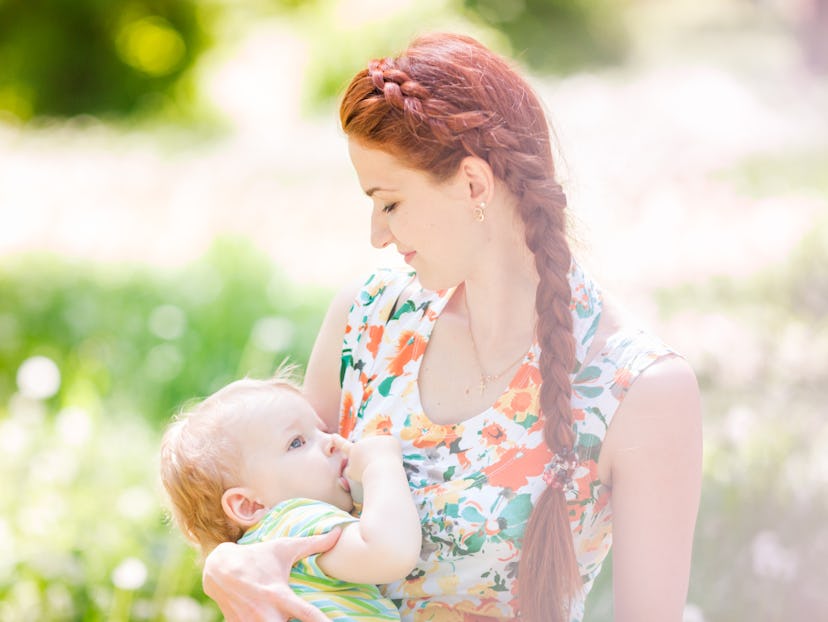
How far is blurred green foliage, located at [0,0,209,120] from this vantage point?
12.7 metres

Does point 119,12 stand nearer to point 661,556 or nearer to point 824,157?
point 824,157

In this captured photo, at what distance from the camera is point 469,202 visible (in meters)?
1.91

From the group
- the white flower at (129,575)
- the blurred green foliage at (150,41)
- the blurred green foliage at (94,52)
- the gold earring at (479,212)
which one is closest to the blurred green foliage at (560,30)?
the blurred green foliage at (150,41)

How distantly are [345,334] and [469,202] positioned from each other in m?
0.44

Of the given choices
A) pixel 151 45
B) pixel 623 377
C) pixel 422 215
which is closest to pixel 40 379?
pixel 422 215

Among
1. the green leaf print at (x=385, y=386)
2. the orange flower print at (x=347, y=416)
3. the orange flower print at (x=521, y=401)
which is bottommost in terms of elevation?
the orange flower print at (x=347, y=416)

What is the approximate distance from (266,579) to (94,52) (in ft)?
40.0

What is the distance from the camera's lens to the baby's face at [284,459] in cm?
195

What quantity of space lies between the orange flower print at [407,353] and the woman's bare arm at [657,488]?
42cm

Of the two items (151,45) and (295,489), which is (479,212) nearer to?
(295,489)

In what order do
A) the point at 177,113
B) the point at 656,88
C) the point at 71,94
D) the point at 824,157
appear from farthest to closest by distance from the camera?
1. the point at 71,94
2. the point at 177,113
3. the point at 656,88
4. the point at 824,157

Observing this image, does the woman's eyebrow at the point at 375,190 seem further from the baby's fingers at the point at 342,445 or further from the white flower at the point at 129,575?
the white flower at the point at 129,575

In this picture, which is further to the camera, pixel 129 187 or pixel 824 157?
pixel 129 187

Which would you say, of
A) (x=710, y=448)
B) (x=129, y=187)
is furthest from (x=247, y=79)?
(x=710, y=448)
